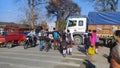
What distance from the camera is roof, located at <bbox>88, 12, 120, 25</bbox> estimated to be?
88.2 ft

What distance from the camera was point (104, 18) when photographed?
27.4 m

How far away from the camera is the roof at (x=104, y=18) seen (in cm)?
2688

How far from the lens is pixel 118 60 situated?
5.33 m

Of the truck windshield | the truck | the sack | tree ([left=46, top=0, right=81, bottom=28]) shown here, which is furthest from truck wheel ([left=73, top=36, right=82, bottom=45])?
tree ([left=46, top=0, right=81, bottom=28])

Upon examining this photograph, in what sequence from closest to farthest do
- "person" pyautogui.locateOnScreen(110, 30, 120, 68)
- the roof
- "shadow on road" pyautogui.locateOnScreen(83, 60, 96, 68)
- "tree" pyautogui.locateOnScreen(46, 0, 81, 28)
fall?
"person" pyautogui.locateOnScreen(110, 30, 120, 68), "shadow on road" pyautogui.locateOnScreen(83, 60, 96, 68), the roof, "tree" pyautogui.locateOnScreen(46, 0, 81, 28)

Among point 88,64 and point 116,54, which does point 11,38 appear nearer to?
point 88,64

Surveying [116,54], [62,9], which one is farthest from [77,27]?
[62,9]

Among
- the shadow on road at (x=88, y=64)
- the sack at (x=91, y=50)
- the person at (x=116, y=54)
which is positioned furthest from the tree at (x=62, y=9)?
the person at (x=116, y=54)

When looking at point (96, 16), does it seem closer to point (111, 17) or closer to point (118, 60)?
point (111, 17)

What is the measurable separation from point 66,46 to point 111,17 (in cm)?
1091

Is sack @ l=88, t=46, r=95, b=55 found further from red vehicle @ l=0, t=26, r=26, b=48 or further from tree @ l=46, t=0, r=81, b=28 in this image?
tree @ l=46, t=0, r=81, b=28

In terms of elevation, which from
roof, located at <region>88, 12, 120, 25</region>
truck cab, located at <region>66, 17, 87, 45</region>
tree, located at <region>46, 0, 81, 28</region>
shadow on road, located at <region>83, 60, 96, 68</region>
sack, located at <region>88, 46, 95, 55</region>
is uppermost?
tree, located at <region>46, 0, 81, 28</region>

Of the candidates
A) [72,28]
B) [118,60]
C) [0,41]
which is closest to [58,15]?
[72,28]

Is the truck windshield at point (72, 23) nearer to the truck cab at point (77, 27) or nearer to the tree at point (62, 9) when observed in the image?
the truck cab at point (77, 27)
